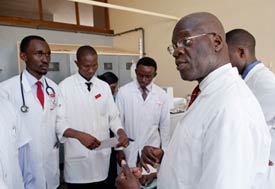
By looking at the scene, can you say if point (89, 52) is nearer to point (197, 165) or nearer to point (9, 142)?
point (9, 142)

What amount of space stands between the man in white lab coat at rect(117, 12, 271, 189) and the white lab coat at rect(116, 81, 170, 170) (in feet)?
4.69

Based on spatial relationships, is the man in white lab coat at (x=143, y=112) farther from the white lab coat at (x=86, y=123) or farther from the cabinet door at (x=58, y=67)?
the cabinet door at (x=58, y=67)

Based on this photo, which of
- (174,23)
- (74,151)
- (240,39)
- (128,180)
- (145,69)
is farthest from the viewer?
(174,23)

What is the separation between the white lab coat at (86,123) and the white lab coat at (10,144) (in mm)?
732

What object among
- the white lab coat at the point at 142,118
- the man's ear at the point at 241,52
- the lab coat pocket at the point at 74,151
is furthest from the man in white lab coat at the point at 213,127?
the white lab coat at the point at 142,118

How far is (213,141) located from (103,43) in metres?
4.41

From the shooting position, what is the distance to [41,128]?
5.30ft

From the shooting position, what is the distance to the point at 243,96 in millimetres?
692

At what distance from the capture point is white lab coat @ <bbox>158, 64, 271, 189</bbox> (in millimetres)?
638

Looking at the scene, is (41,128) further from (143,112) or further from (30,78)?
(143,112)

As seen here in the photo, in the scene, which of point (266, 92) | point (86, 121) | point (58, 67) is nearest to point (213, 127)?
point (266, 92)

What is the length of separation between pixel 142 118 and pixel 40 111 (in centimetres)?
93

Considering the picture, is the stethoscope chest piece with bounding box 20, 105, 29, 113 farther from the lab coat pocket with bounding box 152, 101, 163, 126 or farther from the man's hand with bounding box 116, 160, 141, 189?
the lab coat pocket with bounding box 152, 101, 163, 126

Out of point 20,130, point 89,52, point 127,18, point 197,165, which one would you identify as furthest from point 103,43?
point 197,165
